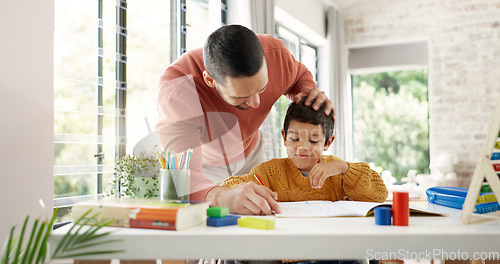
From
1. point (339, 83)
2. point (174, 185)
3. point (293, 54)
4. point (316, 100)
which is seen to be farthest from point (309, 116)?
point (339, 83)

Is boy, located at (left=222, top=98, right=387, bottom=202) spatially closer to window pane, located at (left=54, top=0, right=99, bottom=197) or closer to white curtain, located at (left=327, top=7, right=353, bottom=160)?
window pane, located at (left=54, top=0, right=99, bottom=197)

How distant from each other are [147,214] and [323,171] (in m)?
0.64

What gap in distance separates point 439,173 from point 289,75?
411 cm

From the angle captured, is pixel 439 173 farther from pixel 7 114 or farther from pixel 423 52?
pixel 7 114

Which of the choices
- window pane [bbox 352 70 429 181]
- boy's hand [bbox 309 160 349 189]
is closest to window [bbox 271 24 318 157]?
window pane [bbox 352 70 429 181]

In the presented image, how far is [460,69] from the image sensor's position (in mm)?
5500

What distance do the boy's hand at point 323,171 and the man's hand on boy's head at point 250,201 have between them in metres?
0.28

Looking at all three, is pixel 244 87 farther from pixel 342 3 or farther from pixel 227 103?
pixel 342 3

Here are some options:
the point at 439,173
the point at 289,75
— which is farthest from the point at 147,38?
the point at 439,173

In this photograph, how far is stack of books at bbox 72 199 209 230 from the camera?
0.81 metres

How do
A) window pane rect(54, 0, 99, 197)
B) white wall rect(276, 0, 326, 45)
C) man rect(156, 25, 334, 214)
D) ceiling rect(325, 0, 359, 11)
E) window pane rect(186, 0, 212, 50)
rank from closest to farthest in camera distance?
man rect(156, 25, 334, 214) < window pane rect(54, 0, 99, 197) < window pane rect(186, 0, 212, 50) < white wall rect(276, 0, 326, 45) < ceiling rect(325, 0, 359, 11)

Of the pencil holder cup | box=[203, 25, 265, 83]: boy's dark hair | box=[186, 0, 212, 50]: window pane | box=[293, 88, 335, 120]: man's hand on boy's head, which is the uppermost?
box=[186, 0, 212, 50]: window pane

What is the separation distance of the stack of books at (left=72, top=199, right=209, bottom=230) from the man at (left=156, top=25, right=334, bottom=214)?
7.6 inches

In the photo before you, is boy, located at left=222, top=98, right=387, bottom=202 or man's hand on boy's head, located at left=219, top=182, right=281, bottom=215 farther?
boy, located at left=222, top=98, right=387, bottom=202
